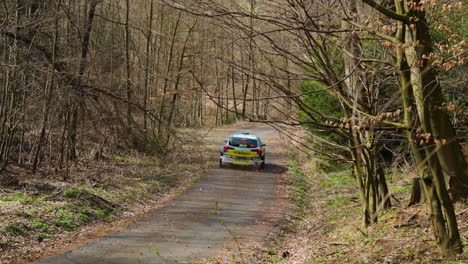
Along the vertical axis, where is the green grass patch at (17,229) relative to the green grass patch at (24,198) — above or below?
below

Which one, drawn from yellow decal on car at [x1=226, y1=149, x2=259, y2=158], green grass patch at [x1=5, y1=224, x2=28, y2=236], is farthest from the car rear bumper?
green grass patch at [x1=5, y1=224, x2=28, y2=236]

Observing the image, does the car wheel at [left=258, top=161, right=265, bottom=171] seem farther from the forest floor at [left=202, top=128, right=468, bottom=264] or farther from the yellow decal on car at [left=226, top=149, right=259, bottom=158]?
the forest floor at [left=202, top=128, right=468, bottom=264]

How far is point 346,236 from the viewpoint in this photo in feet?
39.4

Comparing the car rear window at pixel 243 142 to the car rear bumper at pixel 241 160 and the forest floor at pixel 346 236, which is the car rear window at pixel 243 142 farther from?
the forest floor at pixel 346 236

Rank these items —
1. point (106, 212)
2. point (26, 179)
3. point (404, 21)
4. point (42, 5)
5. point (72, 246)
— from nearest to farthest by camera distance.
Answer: point (404, 21) → point (72, 246) → point (106, 212) → point (26, 179) → point (42, 5)

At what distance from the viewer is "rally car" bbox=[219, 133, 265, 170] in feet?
88.9

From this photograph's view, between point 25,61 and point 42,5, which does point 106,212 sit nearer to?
point 25,61

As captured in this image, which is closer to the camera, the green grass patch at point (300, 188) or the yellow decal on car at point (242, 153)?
the green grass patch at point (300, 188)

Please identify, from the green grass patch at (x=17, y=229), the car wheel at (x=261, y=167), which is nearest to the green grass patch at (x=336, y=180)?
the car wheel at (x=261, y=167)

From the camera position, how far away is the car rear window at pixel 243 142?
27.2 metres

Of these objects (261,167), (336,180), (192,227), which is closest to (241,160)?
(261,167)

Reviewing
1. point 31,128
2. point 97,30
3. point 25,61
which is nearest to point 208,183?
point 31,128

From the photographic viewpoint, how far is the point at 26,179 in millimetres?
18062

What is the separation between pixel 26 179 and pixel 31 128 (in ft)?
13.4
